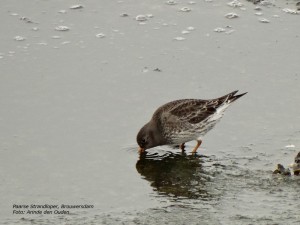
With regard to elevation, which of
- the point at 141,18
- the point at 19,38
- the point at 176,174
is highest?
the point at 141,18

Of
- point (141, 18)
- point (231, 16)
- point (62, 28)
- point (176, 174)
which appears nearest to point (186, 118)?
point (176, 174)

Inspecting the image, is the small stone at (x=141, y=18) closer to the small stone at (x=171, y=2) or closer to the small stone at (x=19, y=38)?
the small stone at (x=171, y=2)

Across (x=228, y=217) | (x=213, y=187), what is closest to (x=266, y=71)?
(x=213, y=187)

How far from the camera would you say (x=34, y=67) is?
15242 millimetres

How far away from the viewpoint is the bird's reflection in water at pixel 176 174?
1114 cm

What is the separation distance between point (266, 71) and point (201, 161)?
362 centimetres

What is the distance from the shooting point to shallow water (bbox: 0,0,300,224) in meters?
10.8

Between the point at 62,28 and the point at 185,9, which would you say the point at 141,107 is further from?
the point at 185,9

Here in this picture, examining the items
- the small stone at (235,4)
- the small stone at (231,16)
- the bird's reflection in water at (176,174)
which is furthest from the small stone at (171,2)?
the bird's reflection in water at (176,174)

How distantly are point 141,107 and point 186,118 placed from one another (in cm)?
106

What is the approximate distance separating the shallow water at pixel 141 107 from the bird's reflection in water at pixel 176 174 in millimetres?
33

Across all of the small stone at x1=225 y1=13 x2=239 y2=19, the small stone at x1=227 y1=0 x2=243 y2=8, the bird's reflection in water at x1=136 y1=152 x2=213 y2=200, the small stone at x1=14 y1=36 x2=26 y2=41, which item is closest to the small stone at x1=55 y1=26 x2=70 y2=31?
the small stone at x1=14 y1=36 x2=26 y2=41

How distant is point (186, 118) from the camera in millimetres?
13344

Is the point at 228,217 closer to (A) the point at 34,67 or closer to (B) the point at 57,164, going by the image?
(B) the point at 57,164
